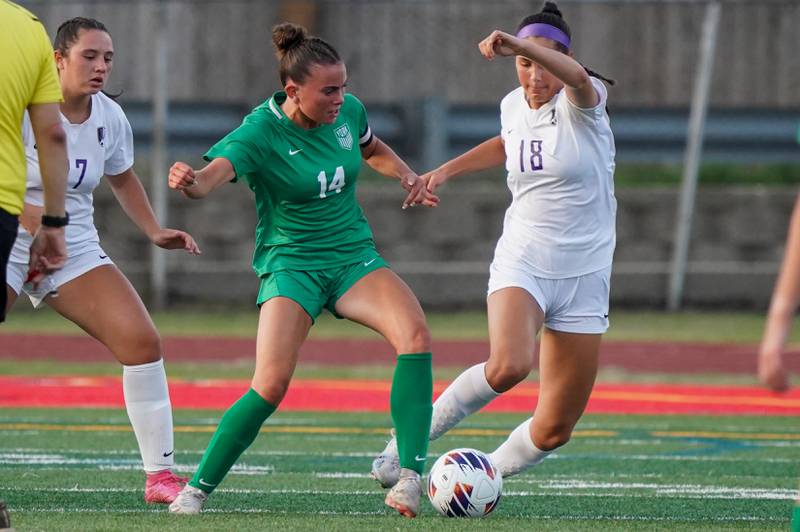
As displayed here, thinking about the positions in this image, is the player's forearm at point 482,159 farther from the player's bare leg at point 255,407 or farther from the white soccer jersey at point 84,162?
the white soccer jersey at point 84,162

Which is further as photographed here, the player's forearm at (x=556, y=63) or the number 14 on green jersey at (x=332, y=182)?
the number 14 on green jersey at (x=332, y=182)

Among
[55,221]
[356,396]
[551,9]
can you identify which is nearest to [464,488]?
[55,221]

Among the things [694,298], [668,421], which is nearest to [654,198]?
[694,298]

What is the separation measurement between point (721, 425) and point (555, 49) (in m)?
4.65

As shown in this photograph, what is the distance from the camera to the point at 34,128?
5547 millimetres

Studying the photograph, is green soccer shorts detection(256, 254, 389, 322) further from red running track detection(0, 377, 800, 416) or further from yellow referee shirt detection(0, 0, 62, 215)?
red running track detection(0, 377, 800, 416)

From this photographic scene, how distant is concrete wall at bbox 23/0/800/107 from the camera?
804 inches

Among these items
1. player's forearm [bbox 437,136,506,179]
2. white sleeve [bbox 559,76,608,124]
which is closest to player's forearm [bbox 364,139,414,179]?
player's forearm [bbox 437,136,506,179]

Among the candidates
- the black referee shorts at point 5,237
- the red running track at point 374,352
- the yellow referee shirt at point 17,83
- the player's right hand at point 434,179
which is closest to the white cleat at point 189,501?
the black referee shorts at point 5,237

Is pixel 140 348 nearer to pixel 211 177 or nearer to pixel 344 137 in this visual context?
pixel 211 177

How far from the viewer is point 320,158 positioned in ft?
22.7

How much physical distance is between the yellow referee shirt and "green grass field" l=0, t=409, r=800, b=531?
1.54 m

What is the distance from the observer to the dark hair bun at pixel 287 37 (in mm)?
6906

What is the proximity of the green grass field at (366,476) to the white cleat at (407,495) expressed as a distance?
0.06 metres
